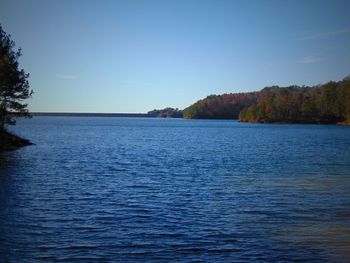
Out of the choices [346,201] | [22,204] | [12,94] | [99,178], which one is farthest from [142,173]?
[12,94]

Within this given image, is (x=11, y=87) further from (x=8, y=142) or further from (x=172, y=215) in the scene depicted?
(x=172, y=215)

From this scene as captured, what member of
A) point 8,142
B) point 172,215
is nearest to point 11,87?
point 8,142

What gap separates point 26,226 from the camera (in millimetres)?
17844

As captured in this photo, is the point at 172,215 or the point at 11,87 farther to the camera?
the point at 11,87

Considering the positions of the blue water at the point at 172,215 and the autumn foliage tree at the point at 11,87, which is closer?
the blue water at the point at 172,215

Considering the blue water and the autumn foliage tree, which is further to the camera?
the autumn foliage tree

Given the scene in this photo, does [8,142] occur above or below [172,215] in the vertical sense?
above

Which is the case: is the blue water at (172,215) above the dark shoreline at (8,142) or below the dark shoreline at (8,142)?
below

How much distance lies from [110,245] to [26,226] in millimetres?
5081

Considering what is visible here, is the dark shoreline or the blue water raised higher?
the dark shoreline

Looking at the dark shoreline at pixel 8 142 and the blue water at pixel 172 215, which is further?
the dark shoreline at pixel 8 142

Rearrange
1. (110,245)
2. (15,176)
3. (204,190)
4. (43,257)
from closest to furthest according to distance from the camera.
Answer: (43,257) → (110,245) → (204,190) → (15,176)

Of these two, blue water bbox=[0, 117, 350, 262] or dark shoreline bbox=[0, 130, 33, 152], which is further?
dark shoreline bbox=[0, 130, 33, 152]

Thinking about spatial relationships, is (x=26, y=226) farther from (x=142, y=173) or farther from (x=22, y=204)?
(x=142, y=173)
